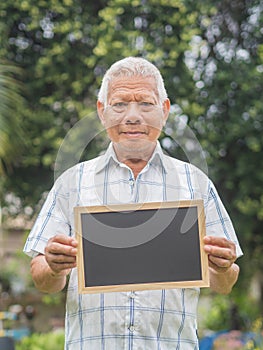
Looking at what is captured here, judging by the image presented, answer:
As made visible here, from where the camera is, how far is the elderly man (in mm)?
2184

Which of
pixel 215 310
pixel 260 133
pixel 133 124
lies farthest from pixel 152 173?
pixel 215 310

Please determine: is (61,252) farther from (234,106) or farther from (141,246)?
(234,106)

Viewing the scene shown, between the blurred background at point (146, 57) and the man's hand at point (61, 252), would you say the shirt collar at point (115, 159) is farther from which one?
the blurred background at point (146, 57)

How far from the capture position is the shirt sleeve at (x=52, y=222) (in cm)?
223

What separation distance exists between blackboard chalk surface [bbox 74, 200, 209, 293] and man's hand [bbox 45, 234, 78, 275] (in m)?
0.04

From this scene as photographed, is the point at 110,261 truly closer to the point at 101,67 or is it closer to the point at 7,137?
the point at 7,137

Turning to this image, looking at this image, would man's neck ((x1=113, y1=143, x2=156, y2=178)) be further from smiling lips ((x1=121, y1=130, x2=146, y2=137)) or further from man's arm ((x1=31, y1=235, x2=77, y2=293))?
man's arm ((x1=31, y1=235, x2=77, y2=293))

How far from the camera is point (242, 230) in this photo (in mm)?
7926

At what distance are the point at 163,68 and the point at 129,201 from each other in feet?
18.0

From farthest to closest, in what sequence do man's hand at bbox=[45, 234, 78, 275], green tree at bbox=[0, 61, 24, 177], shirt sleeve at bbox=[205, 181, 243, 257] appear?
green tree at bbox=[0, 61, 24, 177], shirt sleeve at bbox=[205, 181, 243, 257], man's hand at bbox=[45, 234, 78, 275]

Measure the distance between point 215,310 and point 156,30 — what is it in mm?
4403

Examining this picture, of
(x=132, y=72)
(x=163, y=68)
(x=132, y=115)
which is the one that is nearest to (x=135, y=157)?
(x=132, y=115)

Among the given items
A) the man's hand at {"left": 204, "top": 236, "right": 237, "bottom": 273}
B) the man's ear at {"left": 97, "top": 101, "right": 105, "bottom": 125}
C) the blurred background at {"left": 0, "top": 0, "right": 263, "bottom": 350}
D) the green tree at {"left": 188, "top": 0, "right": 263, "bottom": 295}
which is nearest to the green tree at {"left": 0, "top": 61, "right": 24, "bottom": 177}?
the blurred background at {"left": 0, "top": 0, "right": 263, "bottom": 350}

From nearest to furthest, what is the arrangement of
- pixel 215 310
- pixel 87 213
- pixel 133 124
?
pixel 87 213 < pixel 133 124 < pixel 215 310
